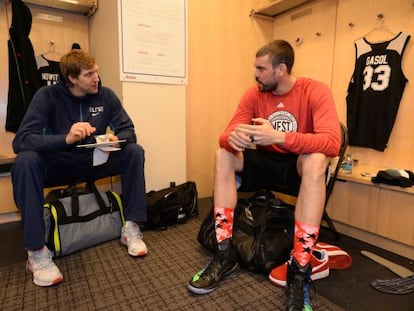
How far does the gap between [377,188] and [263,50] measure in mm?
1054

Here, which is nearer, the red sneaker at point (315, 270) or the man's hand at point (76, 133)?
the red sneaker at point (315, 270)

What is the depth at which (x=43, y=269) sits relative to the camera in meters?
1.39

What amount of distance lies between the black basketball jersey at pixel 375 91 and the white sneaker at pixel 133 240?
1.64 m

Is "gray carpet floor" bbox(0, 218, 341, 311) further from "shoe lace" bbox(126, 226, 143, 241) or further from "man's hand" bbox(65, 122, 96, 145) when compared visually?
"man's hand" bbox(65, 122, 96, 145)

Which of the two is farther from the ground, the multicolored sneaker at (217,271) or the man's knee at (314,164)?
the man's knee at (314,164)

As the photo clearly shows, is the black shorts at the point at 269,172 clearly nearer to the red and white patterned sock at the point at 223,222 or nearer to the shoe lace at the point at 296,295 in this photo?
the red and white patterned sock at the point at 223,222

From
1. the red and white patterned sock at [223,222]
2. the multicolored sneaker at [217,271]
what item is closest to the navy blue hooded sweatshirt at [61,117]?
the red and white patterned sock at [223,222]

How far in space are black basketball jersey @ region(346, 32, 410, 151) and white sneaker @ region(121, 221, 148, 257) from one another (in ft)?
5.38

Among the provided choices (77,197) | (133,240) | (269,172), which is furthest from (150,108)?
(269,172)

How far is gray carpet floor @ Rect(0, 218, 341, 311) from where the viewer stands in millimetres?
1229

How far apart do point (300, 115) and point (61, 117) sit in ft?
4.36

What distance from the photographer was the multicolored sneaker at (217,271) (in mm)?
1304

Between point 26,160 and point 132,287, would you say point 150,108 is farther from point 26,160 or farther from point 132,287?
point 132,287

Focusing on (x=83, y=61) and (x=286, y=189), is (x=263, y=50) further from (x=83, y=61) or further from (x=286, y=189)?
(x=83, y=61)
